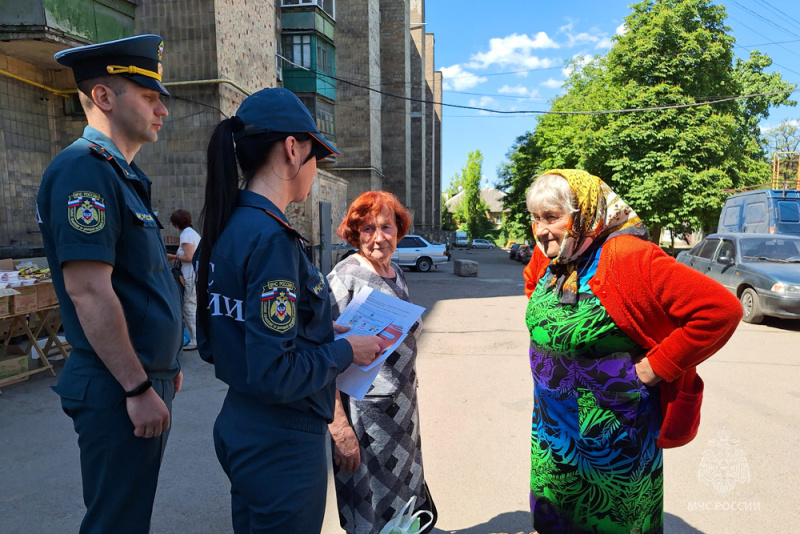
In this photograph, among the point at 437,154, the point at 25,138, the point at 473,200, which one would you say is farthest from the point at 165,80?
the point at 473,200

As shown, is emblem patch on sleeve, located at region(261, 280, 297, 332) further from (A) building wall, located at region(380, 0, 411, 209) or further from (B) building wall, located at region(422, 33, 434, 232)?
(B) building wall, located at region(422, 33, 434, 232)

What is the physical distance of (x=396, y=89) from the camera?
3562 centimetres

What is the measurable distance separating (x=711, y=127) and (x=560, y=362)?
69.5 feet

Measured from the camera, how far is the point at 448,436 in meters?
4.04

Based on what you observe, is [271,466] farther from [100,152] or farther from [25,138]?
[25,138]

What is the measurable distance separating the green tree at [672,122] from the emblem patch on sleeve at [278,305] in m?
20.7

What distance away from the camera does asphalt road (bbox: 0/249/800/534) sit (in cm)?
288

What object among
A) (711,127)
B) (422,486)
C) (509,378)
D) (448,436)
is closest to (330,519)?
(422,486)

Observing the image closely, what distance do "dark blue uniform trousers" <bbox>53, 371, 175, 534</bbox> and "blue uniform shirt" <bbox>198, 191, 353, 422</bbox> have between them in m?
0.48

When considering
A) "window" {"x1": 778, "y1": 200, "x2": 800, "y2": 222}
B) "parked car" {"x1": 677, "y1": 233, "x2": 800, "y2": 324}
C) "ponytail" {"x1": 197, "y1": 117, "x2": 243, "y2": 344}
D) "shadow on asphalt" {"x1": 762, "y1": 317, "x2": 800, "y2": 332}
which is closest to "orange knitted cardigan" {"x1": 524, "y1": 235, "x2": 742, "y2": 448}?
"ponytail" {"x1": 197, "y1": 117, "x2": 243, "y2": 344}

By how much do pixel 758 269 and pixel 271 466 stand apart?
9.89 meters

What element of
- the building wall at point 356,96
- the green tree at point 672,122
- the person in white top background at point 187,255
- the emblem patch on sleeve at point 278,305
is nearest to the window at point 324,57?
the building wall at point 356,96

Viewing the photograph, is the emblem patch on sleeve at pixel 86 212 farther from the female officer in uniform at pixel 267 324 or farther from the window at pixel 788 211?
the window at pixel 788 211

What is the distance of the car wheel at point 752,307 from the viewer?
850 cm
